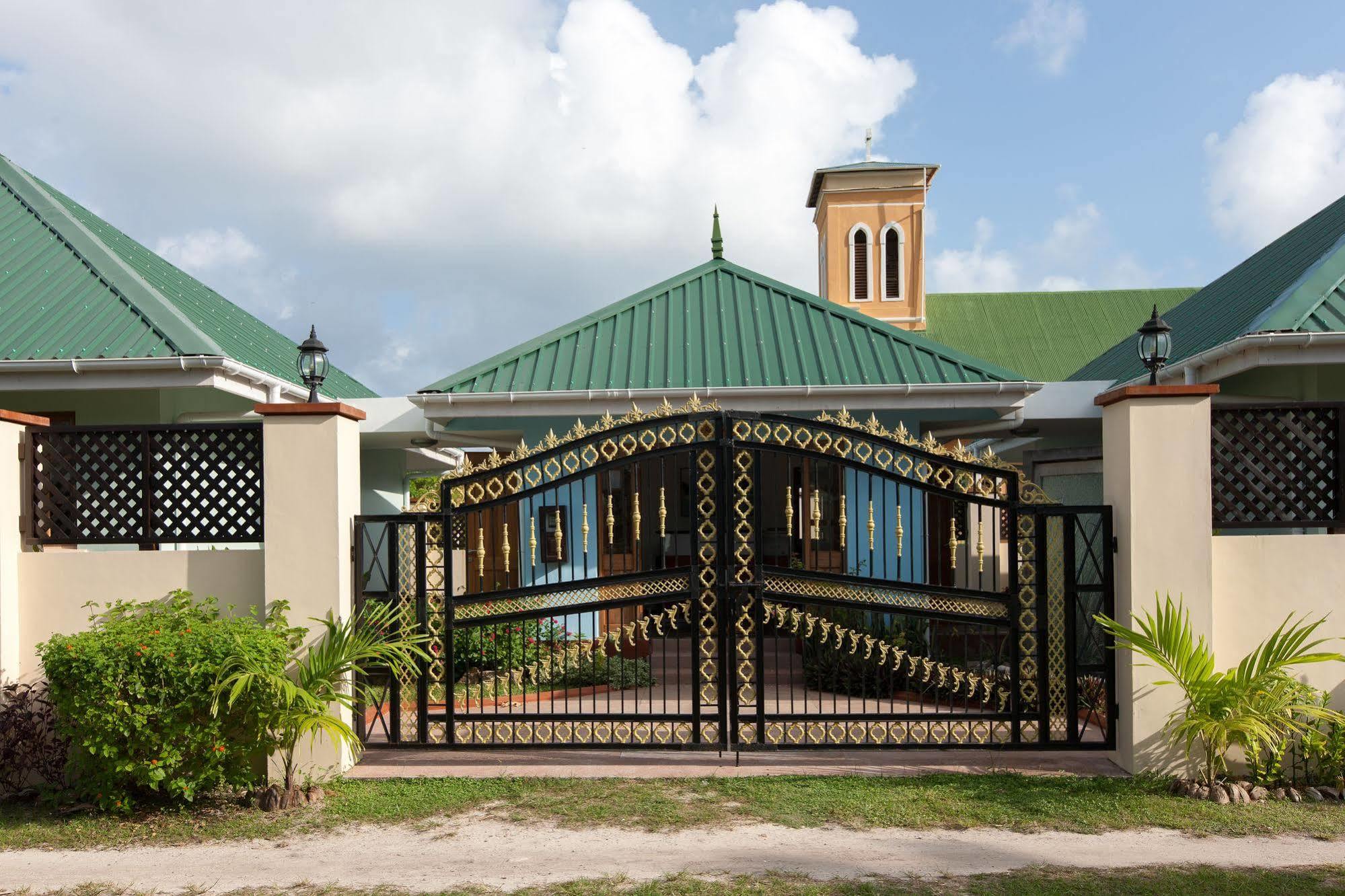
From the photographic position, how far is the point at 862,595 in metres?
6.59

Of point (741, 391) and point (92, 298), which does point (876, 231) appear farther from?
point (92, 298)

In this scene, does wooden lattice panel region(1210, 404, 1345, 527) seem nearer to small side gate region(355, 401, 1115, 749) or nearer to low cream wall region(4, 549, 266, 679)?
small side gate region(355, 401, 1115, 749)

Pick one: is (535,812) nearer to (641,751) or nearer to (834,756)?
(641,751)

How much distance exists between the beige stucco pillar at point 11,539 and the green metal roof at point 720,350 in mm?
4319

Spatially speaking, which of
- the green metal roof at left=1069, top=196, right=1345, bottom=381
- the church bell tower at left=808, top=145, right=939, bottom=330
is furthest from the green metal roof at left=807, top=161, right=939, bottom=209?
the green metal roof at left=1069, top=196, right=1345, bottom=381

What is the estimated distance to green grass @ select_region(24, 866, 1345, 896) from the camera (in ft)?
14.5

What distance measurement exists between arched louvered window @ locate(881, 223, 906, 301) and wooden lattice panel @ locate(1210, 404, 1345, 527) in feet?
68.5

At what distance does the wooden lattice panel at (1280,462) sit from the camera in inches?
244

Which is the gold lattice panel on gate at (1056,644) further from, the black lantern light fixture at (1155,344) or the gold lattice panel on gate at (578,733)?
the gold lattice panel on gate at (578,733)

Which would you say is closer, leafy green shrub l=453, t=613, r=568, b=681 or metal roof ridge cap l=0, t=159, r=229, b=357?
leafy green shrub l=453, t=613, r=568, b=681

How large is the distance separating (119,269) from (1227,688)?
10.9 metres

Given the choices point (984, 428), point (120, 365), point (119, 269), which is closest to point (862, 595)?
point (984, 428)

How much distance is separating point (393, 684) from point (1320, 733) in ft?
19.1

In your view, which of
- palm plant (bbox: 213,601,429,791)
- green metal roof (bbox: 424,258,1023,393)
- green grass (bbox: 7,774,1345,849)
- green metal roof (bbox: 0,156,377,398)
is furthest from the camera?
green metal roof (bbox: 424,258,1023,393)
